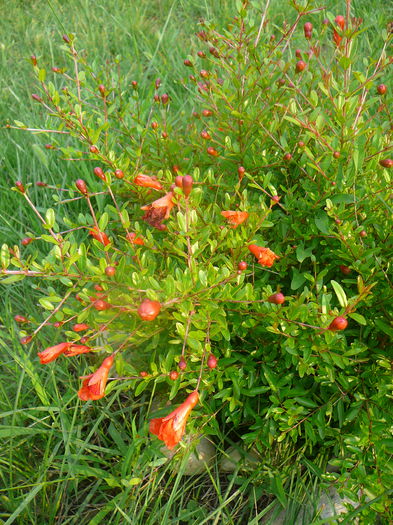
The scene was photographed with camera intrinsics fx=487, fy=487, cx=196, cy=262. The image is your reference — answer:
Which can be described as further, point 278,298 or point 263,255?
point 263,255

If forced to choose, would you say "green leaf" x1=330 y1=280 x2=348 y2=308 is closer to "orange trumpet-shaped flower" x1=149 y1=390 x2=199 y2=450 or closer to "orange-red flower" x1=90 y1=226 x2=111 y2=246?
"orange trumpet-shaped flower" x1=149 y1=390 x2=199 y2=450

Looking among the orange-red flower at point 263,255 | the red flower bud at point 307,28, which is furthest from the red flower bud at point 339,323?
the red flower bud at point 307,28

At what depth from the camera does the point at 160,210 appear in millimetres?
1530

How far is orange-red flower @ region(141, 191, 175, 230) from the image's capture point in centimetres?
147

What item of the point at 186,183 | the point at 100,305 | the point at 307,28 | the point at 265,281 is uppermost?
the point at 307,28

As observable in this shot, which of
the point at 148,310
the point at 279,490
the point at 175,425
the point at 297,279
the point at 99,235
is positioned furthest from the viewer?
the point at 297,279

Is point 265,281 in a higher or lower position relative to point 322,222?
lower

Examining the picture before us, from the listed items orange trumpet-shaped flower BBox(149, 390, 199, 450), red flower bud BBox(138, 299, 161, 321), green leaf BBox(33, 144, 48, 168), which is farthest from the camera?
green leaf BBox(33, 144, 48, 168)

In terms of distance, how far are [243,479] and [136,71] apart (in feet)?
9.12

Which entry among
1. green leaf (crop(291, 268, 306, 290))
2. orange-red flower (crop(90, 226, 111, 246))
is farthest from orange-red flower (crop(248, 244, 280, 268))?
orange-red flower (crop(90, 226, 111, 246))

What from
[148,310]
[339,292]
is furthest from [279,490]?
[148,310]

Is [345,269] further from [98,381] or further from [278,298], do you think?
[98,381]

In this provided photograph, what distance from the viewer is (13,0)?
4402mm

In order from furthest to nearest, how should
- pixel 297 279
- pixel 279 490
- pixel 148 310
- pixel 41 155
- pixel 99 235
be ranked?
pixel 41 155 → pixel 297 279 → pixel 279 490 → pixel 99 235 → pixel 148 310
